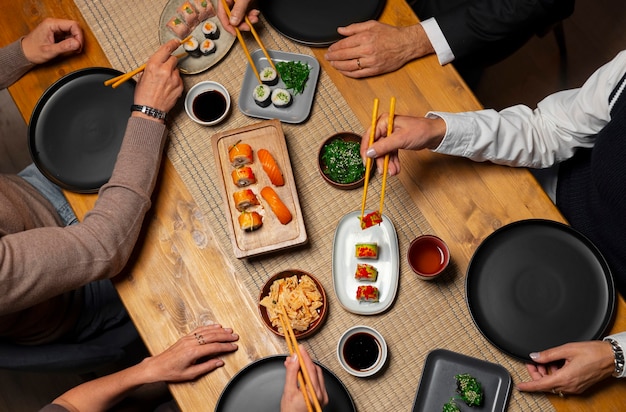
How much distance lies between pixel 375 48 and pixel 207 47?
1.93 ft

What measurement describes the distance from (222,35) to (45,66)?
0.67 m

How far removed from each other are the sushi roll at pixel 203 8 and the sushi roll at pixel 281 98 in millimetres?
386

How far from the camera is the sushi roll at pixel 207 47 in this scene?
6.32 feet

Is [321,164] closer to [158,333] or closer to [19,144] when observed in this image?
[158,333]

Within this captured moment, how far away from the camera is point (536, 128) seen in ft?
5.87

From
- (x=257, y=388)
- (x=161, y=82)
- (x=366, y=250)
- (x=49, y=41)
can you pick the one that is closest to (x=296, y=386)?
(x=257, y=388)

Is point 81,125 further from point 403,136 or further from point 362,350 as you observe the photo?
point 362,350

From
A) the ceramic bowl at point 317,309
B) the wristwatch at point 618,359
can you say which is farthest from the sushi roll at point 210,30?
the wristwatch at point 618,359

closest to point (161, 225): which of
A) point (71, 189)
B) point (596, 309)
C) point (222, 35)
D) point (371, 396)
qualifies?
point (71, 189)

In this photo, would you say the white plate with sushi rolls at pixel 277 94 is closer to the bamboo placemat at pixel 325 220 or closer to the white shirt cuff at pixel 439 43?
the bamboo placemat at pixel 325 220

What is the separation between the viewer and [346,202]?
1818 millimetres

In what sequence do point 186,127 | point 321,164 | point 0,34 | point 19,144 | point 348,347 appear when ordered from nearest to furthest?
point 348,347
point 321,164
point 186,127
point 0,34
point 19,144

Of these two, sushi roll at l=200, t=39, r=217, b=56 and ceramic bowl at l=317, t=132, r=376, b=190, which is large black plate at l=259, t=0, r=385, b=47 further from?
ceramic bowl at l=317, t=132, r=376, b=190

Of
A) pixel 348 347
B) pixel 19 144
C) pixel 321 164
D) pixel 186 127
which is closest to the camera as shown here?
pixel 348 347
